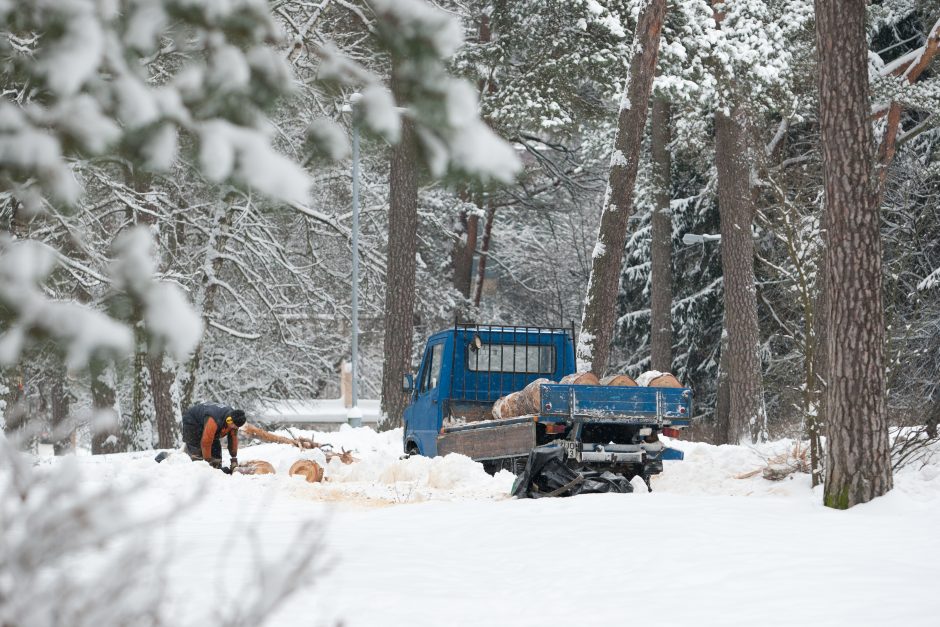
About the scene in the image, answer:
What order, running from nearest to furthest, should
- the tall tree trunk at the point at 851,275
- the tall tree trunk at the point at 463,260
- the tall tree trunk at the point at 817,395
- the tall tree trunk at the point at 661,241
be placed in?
the tall tree trunk at the point at 851,275 < the tall tree trunk at the point at 817,395 < the tall tree trunk at the point at 661,241 < the tall tree trunk at the point at 463,260

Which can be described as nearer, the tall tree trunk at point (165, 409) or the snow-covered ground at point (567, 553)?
the snow-covered ground at point (567, 553)

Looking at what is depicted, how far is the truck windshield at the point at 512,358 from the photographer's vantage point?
48.0 feet

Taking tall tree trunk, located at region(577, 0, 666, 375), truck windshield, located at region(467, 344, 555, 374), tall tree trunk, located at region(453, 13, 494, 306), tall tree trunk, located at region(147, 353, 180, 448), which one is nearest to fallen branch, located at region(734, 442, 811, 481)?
truck windshield, located at region(467, 344, 555, 374)

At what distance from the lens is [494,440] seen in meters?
12.7

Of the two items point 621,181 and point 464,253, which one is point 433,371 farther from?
point 464,253

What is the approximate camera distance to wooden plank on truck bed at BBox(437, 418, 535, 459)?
12.1 m

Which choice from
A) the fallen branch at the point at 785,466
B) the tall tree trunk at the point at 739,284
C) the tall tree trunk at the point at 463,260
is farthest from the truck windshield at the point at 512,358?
the tall tree trunk at the point at 463,260

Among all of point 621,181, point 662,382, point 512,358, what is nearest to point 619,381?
point 662,382

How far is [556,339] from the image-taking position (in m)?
15.3

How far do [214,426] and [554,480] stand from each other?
4.72 m

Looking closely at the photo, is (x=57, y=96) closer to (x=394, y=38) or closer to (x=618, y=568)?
(x=394, y=38)

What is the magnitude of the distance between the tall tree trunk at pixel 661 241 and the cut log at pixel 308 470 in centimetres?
1537

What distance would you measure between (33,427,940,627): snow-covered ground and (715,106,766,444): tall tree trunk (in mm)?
10517

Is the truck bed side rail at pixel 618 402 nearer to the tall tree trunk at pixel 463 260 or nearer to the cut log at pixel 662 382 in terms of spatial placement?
the cut log at pixel 662 382
